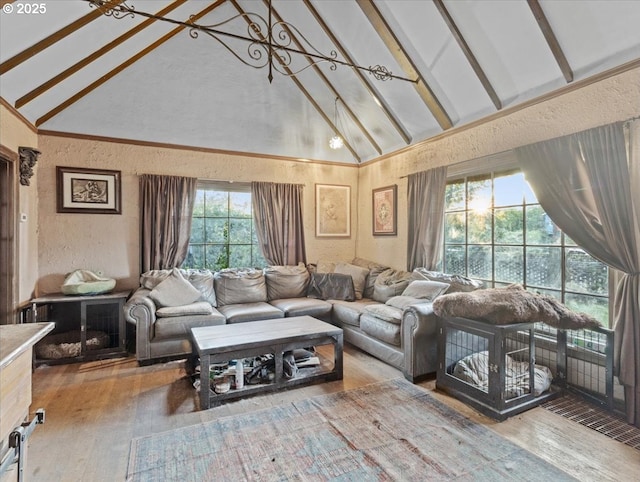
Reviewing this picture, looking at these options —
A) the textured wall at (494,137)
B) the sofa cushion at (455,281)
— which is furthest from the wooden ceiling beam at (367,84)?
the sofa cushion at (455,281)

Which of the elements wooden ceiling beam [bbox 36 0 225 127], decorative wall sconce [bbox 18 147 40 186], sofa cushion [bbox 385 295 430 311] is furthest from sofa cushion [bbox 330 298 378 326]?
wooden ceiling beam [bbox 36 0 225 127]

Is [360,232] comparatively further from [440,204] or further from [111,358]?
[111,358]

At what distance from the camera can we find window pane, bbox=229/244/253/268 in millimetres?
4789

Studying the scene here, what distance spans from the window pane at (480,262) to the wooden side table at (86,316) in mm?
3845

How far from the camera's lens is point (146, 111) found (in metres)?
4.12

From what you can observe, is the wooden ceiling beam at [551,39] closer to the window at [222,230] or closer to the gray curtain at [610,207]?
the gray curtain at [610,207]

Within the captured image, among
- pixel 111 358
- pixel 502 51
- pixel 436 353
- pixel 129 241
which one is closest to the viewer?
pixel 502 51

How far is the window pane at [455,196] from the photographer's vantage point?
3.94 metres

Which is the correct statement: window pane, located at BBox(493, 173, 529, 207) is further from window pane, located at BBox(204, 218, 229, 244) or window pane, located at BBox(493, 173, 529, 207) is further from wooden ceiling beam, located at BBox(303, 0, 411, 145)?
window pane, located at BBox(204, 218, 229, 244)

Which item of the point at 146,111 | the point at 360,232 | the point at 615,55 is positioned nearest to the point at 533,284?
the point at 615,55

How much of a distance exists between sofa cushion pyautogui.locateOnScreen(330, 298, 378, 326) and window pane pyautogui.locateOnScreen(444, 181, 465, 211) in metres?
1.52

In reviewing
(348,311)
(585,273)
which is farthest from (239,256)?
(585,273)

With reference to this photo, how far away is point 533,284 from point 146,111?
15.3 feet

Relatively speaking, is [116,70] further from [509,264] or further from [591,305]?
[591,305]
